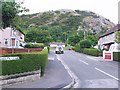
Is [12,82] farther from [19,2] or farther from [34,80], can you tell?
[19,2]

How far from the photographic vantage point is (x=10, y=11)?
16766mm

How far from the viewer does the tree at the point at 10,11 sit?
16439 millimetres

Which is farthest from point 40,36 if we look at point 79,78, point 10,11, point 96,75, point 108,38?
point 10,11

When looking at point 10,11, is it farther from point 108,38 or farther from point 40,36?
point 40,36

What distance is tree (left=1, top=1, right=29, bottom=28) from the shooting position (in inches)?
647

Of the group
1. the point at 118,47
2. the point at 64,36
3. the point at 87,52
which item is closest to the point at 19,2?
the point at 118,47

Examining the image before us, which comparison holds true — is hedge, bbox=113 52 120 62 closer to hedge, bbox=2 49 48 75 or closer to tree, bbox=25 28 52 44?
hedge, bbox=2 49 48 75

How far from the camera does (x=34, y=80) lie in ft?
57.8

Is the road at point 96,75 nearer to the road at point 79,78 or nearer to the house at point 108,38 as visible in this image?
the road at point 79,78

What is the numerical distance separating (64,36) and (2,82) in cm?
13278

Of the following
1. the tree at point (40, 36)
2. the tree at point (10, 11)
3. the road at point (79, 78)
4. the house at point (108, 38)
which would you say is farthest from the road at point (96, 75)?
the tree at point (40, 36)

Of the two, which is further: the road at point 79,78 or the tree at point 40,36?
the tree at point 40,36

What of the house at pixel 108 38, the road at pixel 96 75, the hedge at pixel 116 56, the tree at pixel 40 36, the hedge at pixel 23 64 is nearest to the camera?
the hedge at pixel 23 64

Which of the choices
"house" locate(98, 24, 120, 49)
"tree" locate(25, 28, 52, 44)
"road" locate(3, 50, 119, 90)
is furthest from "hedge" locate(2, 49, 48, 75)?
"tree" locate(25, 28, 52, 44)
